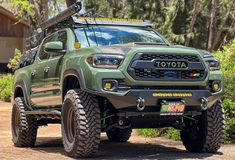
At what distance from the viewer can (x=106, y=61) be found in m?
7.53

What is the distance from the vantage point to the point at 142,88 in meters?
7.53

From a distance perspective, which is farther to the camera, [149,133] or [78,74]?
[149,133]

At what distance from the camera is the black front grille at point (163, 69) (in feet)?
24.5

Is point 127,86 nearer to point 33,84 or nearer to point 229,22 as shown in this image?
point 33,84

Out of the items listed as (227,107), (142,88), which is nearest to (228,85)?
(227,107)

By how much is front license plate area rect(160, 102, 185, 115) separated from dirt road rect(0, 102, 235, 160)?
0.76 meters

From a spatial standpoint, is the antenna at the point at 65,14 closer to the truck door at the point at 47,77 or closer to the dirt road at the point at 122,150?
the truck door at the point at 47,77

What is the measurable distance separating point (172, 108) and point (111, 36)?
197cm

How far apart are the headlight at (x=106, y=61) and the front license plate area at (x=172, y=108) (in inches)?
32.9


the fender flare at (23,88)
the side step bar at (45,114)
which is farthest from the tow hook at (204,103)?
A: the fender flare at (23,88)

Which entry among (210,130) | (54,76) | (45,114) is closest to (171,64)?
(210,130)

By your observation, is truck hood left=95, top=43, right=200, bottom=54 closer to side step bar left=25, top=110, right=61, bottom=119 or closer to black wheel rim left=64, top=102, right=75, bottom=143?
black wheel rim left=64, top=102, right=75, bottom=143

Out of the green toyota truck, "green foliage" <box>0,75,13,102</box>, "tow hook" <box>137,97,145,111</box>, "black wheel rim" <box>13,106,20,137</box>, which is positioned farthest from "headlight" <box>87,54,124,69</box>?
"green foliage" <box>0,75,13,102</box>

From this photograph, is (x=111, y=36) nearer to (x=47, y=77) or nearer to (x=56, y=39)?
(x=56, y=39)
